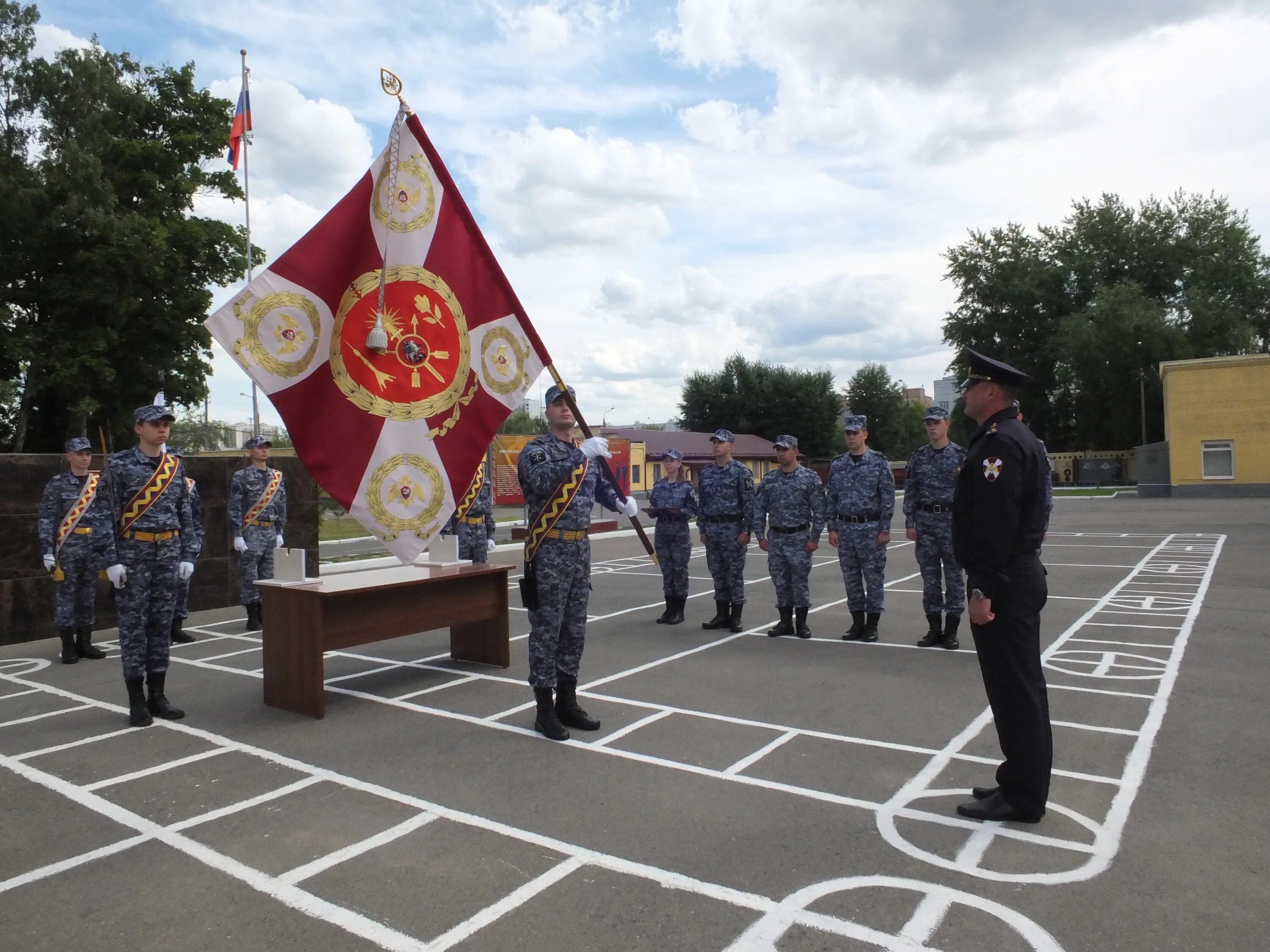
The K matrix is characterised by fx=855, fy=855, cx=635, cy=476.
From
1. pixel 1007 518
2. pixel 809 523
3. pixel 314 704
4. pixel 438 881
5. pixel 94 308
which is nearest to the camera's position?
pixel 438 881

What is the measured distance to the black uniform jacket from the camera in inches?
147

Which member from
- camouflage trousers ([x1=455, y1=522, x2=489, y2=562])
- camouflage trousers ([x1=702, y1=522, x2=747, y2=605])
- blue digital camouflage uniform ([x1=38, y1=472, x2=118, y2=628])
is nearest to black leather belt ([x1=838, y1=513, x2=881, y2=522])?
camouflage trousers ([x1=702, y1=522, x2=747, y2=605])

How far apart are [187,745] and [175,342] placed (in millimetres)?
21817

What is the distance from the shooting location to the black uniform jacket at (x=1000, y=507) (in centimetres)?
372

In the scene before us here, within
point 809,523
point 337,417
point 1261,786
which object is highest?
point 337,417

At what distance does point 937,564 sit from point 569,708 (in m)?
3.92

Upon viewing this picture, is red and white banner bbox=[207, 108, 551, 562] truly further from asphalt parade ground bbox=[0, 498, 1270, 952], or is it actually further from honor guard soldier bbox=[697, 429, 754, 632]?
honor guard soldier bbox=[697, 429, 754, 632]

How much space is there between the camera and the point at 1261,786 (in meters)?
4.12

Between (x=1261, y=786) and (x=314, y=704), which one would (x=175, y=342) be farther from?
(x=1261, y=786)

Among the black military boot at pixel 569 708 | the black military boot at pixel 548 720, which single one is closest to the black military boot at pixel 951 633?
the black military boot at pixel 569 708

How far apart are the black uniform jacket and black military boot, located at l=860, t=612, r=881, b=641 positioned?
13.6 ft

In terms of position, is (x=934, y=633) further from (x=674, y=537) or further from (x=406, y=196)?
(x=406, y=196)

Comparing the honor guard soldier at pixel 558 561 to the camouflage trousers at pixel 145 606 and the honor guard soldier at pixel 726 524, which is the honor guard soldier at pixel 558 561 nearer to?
the camouflage trousers at pixel 145 606

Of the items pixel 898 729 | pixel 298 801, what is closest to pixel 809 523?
pixel 898 729
